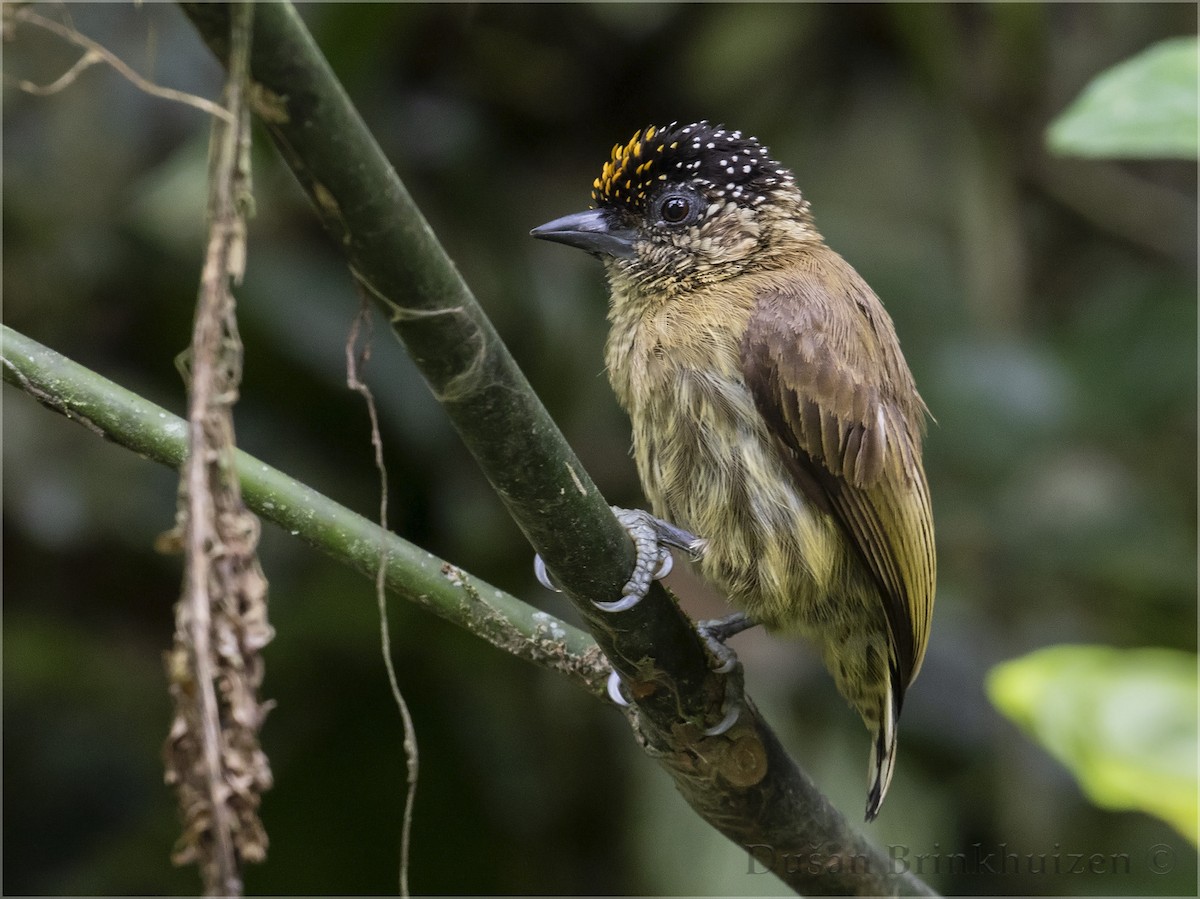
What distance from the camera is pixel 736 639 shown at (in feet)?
10.3

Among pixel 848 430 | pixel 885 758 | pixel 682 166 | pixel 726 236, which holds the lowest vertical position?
pixel 885 758

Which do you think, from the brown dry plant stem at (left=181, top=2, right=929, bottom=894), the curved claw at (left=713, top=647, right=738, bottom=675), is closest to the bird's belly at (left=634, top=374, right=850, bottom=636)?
the curved claw at (left=713, top=647, right=738, bottom=675)

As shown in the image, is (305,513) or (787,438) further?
(787,438)

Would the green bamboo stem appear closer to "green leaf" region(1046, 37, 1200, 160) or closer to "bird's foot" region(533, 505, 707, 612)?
"bird's foot" region(533, 505, 707, 612)

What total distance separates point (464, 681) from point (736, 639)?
691 mm

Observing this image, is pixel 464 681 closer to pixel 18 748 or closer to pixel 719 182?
pixel 18 748

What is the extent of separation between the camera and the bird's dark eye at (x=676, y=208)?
93.7 inches

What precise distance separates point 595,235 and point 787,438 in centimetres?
Answer: 62

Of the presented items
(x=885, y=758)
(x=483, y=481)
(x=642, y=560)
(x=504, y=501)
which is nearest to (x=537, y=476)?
(x=504, y=501)

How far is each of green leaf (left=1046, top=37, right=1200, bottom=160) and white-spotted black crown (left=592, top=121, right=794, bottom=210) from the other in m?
0.59

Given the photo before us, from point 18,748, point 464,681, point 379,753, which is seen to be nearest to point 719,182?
point 464,681

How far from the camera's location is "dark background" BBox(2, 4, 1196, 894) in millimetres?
3033

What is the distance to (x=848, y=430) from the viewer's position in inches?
80.7

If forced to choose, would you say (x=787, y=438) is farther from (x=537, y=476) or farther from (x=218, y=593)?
(x=218, y=593)
